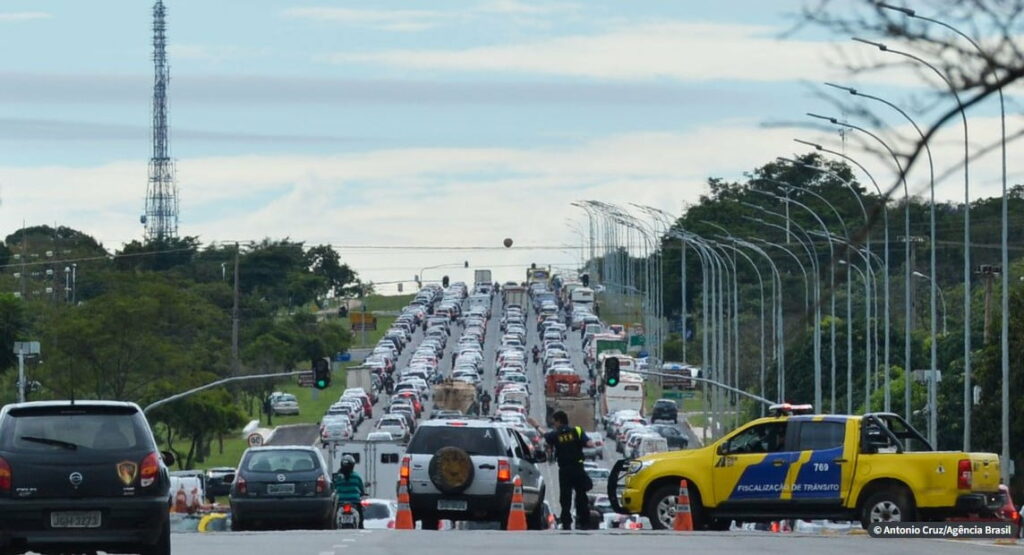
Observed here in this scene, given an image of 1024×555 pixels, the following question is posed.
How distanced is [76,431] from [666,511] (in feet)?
33.5

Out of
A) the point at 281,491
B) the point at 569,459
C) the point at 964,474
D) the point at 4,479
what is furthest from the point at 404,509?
the point at 4,479

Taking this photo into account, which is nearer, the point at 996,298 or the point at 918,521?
the point at 918,521

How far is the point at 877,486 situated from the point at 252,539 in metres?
7.09

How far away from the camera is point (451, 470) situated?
28.5m

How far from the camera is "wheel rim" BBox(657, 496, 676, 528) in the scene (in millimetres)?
28000

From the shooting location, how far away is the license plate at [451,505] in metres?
28.9

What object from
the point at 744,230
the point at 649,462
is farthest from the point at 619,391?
the point at 649,462

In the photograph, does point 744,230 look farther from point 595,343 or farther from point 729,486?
point 729,486

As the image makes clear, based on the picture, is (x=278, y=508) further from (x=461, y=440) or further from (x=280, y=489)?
(x=461, y=440)

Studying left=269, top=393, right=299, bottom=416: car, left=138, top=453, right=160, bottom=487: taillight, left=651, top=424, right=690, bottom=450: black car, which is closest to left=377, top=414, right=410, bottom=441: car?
left=651, top=424, right=690, bottom=450: black car

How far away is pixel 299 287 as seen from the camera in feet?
640

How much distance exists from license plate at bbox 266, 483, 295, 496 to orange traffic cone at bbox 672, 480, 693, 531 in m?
5.05

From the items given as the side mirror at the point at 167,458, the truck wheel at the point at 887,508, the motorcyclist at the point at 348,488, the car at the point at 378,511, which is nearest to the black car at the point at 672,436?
the car at the point at 378,511

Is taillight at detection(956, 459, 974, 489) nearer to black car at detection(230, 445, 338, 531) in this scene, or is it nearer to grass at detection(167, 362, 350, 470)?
black car at detection(230, 445, 338, 531)
